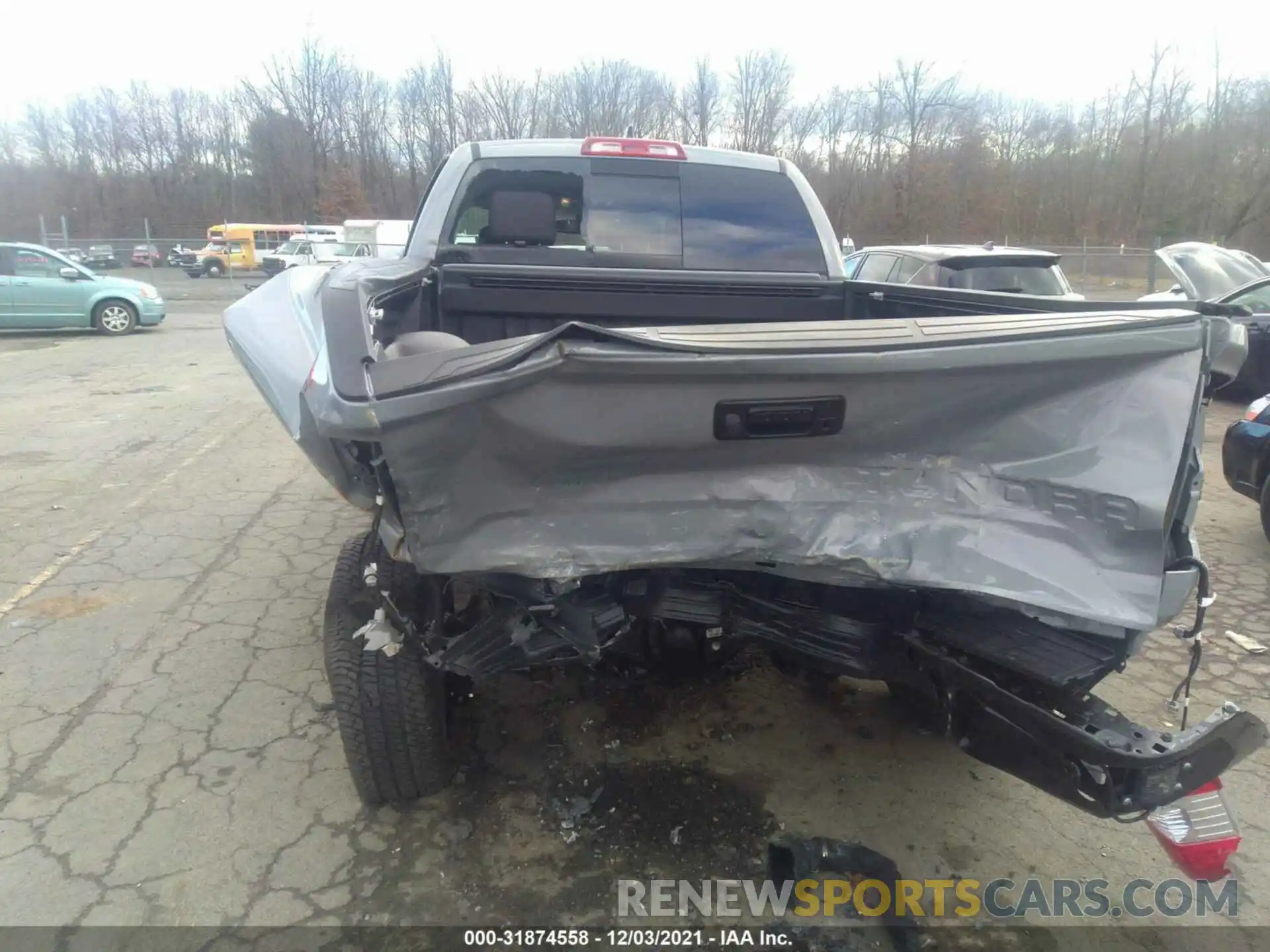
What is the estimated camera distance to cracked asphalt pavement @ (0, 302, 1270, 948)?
99.0 inches

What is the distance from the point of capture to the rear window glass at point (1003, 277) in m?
8.54

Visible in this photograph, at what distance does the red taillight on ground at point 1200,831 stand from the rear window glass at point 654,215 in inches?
115

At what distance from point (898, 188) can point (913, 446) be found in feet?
151

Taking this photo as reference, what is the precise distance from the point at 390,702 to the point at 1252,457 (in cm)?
534

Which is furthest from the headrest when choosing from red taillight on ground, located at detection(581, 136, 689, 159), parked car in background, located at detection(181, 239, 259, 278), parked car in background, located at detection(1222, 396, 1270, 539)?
parked car in background, located at detection(181, 239, 259, 278)

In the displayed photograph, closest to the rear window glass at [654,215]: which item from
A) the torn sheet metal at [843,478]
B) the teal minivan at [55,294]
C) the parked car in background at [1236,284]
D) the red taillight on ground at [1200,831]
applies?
the torn sheet metal at [843,478]

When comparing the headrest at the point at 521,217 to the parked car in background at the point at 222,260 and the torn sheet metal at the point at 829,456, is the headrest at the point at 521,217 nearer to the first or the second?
the torn sheet metal at the point at 829,456

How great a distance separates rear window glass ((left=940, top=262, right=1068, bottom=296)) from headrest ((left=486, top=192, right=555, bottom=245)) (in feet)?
18.3

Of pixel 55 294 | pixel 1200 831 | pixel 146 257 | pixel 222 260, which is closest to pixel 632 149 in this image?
pixel 1200 831

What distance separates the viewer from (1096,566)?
1909 millimetres

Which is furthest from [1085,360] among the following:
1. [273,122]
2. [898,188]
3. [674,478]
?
[273,122]

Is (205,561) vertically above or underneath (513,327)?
underneath

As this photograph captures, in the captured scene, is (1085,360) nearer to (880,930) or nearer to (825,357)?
(825,357)

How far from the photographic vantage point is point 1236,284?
29.6 feet
